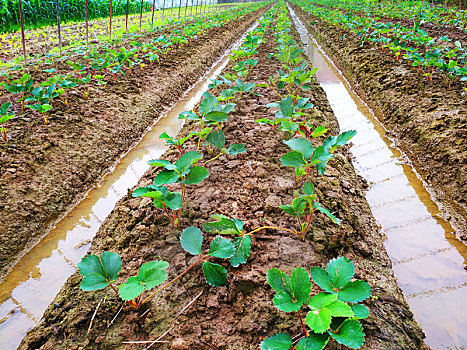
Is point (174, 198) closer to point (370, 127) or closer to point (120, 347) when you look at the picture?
point (120, 347)

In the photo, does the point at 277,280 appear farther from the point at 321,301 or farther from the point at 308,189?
the point at 308,189

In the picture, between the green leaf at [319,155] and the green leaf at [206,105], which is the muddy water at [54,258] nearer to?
the green leaf at [206,105]

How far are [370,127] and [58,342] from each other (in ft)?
11.7

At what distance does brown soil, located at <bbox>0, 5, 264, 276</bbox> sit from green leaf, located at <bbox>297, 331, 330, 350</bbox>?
1834 mm

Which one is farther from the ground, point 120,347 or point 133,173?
point 120,347

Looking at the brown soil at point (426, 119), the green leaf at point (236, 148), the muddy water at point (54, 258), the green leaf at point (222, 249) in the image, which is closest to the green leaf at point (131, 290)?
the green leaf at point (222, 249)

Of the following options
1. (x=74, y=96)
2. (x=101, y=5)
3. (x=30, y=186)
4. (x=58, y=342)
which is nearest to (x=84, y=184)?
(x=30, y=186)

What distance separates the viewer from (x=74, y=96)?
11.1ft

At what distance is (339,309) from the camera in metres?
0.92

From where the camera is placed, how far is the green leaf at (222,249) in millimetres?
1231

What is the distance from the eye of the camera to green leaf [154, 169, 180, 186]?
1.50 meters

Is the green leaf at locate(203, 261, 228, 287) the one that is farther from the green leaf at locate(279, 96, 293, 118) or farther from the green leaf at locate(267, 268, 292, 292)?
the green leaf at locate(279, 96, 293, 118)

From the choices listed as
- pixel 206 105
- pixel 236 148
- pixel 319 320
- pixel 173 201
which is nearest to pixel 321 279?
pixel 319 320

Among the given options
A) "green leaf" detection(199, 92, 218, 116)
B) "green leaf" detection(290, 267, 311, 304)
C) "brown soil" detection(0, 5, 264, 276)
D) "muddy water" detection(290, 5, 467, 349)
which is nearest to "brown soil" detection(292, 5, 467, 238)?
"muddy water" detection(290, 5, 467, 349)
